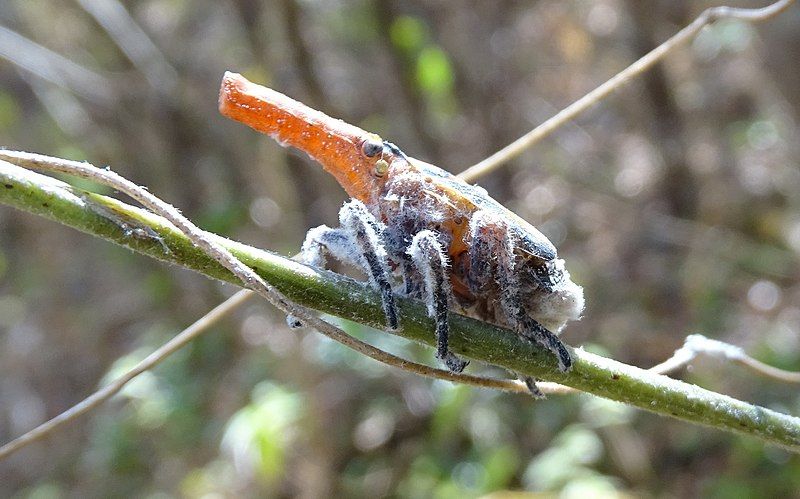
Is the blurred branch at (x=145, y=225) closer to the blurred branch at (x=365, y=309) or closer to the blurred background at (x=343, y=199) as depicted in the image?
the blurred branch at (x=365, y=309)

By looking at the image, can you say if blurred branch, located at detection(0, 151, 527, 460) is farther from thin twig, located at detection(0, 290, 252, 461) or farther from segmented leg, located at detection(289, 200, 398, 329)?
thin twig, located at detection(0, 290, 252, 461)

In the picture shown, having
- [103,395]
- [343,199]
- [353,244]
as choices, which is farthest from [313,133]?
[343,199]

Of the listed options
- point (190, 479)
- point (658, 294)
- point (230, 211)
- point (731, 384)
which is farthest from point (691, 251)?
point (190, 479)

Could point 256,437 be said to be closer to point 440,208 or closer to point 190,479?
point 190,479

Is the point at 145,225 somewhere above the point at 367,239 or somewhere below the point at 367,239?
below

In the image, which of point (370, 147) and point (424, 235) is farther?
point (370, 147)

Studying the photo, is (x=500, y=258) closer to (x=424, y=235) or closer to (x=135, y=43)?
(x=424, y=235)

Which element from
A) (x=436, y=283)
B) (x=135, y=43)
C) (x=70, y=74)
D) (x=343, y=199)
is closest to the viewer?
(x=436, y=283)

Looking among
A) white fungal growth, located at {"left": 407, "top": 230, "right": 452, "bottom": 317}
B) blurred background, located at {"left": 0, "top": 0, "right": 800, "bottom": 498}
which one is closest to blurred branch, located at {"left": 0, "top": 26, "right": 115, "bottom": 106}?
blurred background, located at {"left": 0, "top": 0, "right": 800, "bottom": 498}

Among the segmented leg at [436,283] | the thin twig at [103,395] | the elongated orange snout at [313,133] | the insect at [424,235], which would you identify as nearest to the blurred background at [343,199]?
the thin twig at [103,395]
